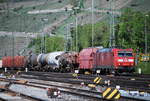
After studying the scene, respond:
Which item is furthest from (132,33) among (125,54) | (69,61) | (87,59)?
(125,54)

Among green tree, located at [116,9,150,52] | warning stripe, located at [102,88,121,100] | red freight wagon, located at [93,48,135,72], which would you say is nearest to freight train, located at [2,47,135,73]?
red freight wagon, located at [93,48,135,72]

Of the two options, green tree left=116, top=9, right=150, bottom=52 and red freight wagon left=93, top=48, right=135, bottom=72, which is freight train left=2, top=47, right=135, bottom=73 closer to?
red freight wagon left=93, top=48, right=135, bottom=72

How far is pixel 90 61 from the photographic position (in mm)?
59750

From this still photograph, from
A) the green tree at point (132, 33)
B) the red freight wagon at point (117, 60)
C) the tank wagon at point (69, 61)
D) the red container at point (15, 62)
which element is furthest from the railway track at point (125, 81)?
the green tree at point (132, 33)

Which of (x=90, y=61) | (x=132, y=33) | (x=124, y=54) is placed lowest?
(x=90, y=61)

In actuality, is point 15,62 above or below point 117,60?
below

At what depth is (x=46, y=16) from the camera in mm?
160000

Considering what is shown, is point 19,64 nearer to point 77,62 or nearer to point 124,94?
point 77,62

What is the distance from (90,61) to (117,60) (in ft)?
26.5

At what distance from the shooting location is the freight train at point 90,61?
5244 centimetres

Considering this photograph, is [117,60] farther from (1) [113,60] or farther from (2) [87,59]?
(2) [87,59]

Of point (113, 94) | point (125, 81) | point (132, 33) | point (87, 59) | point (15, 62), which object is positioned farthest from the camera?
point (132, 33)

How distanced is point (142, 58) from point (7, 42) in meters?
53.1

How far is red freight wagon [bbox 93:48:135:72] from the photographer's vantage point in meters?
52.1
